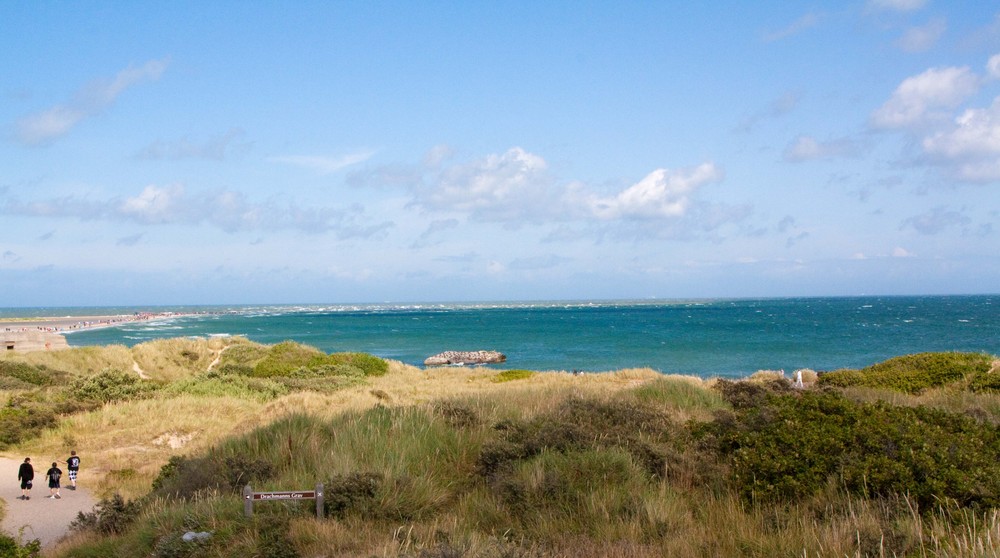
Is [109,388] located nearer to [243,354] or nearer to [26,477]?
[26,477]

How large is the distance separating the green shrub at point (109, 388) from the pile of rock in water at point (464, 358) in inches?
1220

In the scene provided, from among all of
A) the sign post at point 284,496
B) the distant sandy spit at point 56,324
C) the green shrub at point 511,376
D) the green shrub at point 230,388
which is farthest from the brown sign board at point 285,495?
the distant sandy spit at point 56,324

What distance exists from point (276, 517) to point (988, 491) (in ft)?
23.1

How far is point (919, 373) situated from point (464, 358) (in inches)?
1593

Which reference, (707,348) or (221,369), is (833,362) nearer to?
(707,348)

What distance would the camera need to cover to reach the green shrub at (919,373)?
61.6ft

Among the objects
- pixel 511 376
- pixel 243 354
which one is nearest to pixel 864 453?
pixel 511 376

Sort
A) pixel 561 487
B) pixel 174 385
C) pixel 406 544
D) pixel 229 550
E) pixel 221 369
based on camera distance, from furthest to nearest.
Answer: pixel 221 369 → pixel 174 385 → pixel 561 487 → pixel 229 550 → pixel 406 544

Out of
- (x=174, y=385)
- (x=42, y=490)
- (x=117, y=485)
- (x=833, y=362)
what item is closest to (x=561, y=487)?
(x=117, y=485)

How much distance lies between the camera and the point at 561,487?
288 inches

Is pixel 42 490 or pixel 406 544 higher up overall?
pixel 406 544

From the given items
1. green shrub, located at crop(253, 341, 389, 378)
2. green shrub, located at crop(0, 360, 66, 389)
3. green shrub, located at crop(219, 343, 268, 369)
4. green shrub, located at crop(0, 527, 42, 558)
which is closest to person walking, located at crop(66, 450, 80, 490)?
green shrub, located at crop(0, 527, 42, 558)

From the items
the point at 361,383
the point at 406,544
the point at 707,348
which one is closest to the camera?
the point at 406,544

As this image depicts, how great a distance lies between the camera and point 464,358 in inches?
2235
